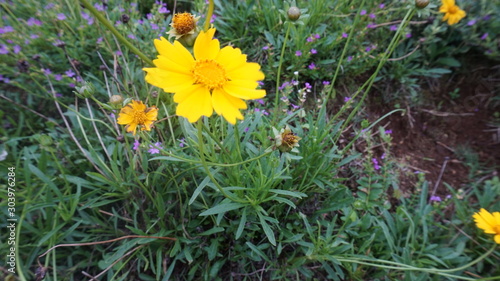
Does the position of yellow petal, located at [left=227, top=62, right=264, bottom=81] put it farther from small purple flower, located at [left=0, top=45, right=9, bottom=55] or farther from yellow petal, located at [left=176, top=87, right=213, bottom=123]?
small purple flower, located at [left=0, top=45, right=9, bottom=55]

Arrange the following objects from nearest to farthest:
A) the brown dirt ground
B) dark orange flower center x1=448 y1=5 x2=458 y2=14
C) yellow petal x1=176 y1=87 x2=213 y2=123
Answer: yellow petal x1=176 y1=87 x2=213 y2=123, dark orange flower center x1=448 y1=5 x2=458 y2=14, the brown dirt ground

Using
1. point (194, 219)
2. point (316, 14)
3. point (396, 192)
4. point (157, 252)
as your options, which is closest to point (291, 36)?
point (316, 14)

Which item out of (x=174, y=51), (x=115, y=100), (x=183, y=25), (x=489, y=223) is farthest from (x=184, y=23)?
(x=489, y=223)

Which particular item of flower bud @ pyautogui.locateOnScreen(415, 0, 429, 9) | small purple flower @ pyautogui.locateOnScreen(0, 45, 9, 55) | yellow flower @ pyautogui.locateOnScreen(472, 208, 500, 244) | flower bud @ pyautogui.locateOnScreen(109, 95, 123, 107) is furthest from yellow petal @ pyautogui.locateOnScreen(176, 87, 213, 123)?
small purple flower @ pyautogui.locateOnScreen(0, 45, 9, 55)

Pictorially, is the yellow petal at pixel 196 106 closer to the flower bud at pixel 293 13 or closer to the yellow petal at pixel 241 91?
the yellow petal at pixel 241 91

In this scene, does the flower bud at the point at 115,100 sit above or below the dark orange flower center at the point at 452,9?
below

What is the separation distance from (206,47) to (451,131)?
1.99 metres

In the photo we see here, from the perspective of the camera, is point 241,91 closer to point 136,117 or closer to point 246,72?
point 246,72

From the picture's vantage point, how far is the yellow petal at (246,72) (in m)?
0.86

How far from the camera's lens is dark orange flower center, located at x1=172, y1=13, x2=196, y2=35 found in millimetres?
885

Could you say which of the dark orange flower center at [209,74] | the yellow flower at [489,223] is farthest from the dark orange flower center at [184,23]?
the yellow flower at [489,223]

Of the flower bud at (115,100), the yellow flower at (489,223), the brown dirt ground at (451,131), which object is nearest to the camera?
the flower bud at (115,100)

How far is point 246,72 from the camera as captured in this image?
876mm

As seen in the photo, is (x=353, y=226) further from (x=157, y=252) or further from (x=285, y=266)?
(x=157, y=252)
